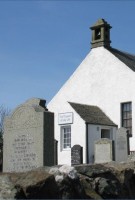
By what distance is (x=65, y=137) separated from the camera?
31.5 m

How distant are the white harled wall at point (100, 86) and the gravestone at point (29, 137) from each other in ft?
54.6

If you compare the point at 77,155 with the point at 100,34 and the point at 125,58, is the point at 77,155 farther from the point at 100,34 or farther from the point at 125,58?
the point at 100,34

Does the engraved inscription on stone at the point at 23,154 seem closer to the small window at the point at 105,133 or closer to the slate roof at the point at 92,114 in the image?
the slate roof at the point at 92,114

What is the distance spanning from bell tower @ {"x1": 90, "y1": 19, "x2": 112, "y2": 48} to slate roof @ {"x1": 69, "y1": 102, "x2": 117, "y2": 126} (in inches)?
205

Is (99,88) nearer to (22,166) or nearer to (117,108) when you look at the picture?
(117,108)

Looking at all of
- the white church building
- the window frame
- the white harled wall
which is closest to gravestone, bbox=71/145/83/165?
the white church building

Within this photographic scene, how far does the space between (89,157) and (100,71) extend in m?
7.50

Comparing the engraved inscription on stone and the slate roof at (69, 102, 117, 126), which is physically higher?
the slate roof at (69, 102, 117, 126)

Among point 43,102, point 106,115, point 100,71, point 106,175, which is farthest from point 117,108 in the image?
point 106,175

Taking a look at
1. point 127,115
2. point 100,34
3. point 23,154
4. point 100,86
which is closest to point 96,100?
point 100,86

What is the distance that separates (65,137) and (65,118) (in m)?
1.56

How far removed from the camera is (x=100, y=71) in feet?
110

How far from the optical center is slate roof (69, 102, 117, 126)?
30125 mm

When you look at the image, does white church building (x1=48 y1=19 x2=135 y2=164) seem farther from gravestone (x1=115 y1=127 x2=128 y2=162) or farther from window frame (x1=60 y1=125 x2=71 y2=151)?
gravestone (x1=115 y1=127 x2=128 y2=162)
